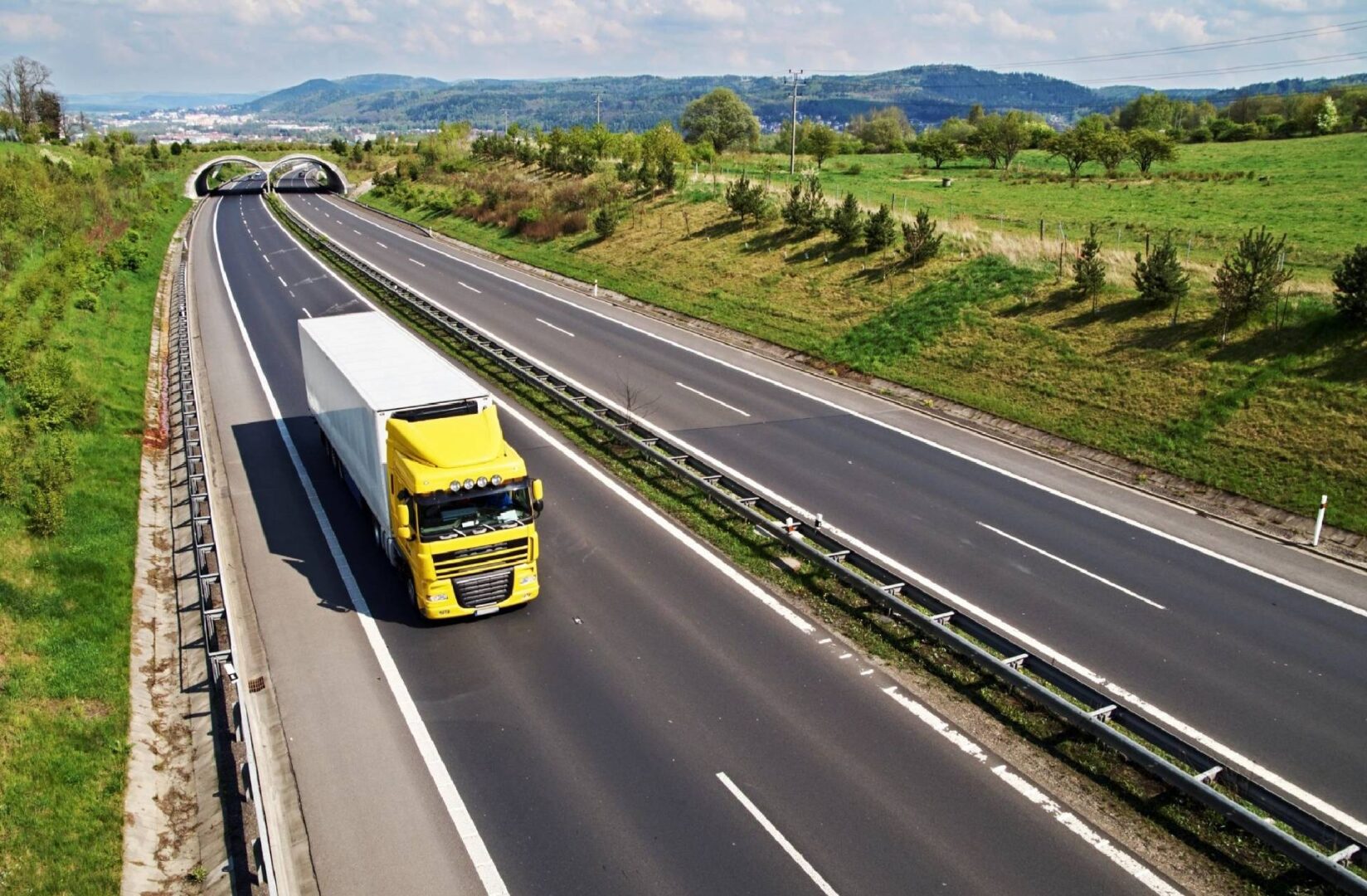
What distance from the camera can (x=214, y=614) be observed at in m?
14.5

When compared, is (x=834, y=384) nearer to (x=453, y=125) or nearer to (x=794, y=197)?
(x=794, y=197)

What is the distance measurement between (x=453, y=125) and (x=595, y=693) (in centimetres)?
13527

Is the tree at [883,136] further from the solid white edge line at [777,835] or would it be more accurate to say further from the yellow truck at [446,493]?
the solid white edge line at [777,835]

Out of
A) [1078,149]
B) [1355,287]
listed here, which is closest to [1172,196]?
[1078,149]

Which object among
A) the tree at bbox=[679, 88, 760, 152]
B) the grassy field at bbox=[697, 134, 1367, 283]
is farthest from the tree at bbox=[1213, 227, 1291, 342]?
the tree at bbox=[679, 88, 760, 152]

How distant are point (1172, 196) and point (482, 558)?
55.9 metres

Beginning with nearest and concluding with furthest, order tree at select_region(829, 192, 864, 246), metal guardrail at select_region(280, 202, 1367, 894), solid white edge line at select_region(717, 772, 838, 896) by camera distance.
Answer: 1. solid white edge line at select_region(717, 772, 838, 896)
2. metal guardrail at select_region(280, 202, 1367, 894)
3. tree at select_region(829, 192, 864, 246)

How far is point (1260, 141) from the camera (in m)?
85.2

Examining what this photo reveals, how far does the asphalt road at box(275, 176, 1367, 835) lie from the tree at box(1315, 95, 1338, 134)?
8504 cm

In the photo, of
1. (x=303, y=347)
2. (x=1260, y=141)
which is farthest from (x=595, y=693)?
(x=1260, y=141)

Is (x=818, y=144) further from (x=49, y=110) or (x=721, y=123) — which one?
(x=49, y=110)

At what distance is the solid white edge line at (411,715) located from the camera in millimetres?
10143

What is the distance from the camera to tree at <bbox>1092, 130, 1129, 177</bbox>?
2694 inches

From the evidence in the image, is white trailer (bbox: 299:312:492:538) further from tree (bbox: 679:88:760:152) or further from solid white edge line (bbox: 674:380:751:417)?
tree (bbox: 679:88:760:152)
